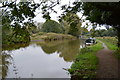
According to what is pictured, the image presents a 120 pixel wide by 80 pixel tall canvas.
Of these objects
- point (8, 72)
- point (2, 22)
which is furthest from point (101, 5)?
point (8, 72)

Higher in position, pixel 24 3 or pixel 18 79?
pixel 24 3

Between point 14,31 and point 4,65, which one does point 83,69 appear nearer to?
point 14,31

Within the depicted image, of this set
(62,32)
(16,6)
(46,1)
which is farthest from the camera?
(62,32)

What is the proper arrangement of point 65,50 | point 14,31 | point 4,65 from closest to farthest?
point 14,31 → point 4,65 → point 65,50

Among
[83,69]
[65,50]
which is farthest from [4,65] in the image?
[65,50]

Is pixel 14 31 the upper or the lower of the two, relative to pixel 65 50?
upper

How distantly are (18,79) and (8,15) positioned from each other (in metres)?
5.24

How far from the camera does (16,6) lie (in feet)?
8.75

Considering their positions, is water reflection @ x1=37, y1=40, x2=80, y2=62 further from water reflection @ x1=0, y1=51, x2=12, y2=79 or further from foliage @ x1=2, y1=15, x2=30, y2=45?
foliage @ x1=2, y1=15, x2=30, y2=45

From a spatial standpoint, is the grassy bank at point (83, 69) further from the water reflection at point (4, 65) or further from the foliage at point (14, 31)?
the foliage at point (14, 31)

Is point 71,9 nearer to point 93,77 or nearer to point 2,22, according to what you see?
point 2,22

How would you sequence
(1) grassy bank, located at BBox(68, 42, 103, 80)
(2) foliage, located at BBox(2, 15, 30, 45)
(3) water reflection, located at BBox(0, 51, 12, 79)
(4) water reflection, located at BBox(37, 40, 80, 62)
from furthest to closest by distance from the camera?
(4) water reflection, located at BBox(37, 40, 80, 62) < (3) water reflection, located at BBox(0, 51, 12, 79) < (1) grassy bank, located at BBox(68, 42, 103, 80) < (2) foliage, located at BBox(2, 15, 30, 45)

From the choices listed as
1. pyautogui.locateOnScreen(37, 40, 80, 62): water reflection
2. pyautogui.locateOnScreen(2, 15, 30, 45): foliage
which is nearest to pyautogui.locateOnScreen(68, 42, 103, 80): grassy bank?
pyautogui.locateOnScreen(37, 40, 80, 62): water reflection

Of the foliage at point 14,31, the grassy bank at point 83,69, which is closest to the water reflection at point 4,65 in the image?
the grassy bank at point 83,69
